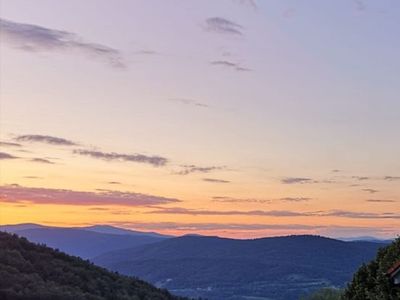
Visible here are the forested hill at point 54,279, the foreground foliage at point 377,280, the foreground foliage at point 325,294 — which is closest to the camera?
the foreground foliage at point 377,280

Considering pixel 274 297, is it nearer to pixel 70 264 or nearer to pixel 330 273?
pixel 330 273

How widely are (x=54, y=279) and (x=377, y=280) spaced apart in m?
31.9

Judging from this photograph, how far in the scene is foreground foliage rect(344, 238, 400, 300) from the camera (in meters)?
19.5

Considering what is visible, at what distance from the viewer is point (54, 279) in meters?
48.6

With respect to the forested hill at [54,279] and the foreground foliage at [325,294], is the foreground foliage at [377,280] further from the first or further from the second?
the forested hill at [54,279]

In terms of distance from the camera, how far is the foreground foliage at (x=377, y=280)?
19469 millimetres

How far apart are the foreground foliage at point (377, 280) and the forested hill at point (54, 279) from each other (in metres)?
20.3

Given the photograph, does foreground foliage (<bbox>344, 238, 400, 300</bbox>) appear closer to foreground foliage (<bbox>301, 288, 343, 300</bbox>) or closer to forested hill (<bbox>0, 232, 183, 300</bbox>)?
foreground foliage (<bbox>301, 288, 343, 300</bbox>)

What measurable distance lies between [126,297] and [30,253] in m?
9.09

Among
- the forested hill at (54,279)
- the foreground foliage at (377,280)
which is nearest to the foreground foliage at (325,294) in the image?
the forested hill at (54,279)

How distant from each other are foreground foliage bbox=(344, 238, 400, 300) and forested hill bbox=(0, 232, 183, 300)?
66.6 ft

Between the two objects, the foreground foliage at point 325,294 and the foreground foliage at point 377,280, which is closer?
the foreground foliage at point 377,280

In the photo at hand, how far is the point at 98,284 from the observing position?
169ft

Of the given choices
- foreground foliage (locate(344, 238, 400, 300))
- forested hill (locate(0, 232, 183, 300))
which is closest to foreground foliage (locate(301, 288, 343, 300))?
forested hill (locate(0, 232, 183, 300))
